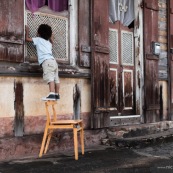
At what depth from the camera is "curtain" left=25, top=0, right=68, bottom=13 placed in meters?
6.19

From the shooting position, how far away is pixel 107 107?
7.00 meters

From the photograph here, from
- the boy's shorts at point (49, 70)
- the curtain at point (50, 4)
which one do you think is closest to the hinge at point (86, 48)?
the curtain at point (50, 4)

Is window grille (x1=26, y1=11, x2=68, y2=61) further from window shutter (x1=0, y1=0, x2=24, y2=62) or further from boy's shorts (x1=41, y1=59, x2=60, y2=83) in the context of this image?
boy's shorts (x1=41, y1=59, x2=60, y2=83)

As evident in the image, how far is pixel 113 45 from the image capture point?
302 inches

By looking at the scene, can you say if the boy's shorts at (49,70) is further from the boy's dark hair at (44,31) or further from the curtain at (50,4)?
the curtain at (50,4)

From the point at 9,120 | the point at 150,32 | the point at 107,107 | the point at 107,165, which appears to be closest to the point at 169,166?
the point at 107,165

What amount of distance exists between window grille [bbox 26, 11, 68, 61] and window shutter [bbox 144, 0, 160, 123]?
7.00ft

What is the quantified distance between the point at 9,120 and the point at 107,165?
5.46 ft

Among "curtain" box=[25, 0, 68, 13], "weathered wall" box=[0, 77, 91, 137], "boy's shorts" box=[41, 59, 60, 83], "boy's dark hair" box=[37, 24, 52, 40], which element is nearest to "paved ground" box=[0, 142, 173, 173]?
"weathered wall" box=[0, 77, 91, 137]

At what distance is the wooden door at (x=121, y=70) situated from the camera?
764cm

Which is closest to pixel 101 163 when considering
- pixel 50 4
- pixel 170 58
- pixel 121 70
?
pixel 121 70

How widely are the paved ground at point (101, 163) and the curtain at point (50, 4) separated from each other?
8.34 feet

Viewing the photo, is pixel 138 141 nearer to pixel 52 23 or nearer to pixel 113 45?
pixel 113 45

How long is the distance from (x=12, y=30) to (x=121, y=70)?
2924 mm
